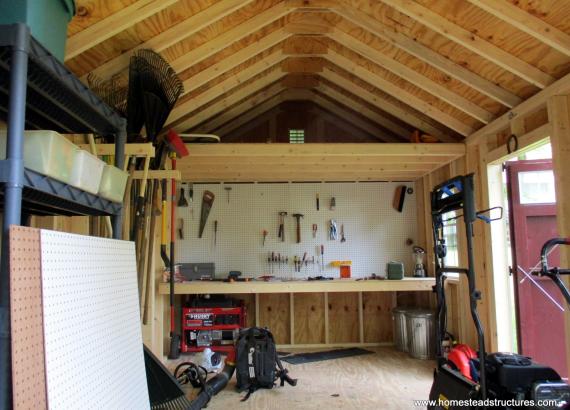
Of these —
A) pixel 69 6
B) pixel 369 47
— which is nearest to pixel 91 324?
pixel 69 6

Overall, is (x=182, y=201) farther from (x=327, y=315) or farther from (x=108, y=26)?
(x=108, y=26)

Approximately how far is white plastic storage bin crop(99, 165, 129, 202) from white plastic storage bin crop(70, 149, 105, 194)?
0.06m

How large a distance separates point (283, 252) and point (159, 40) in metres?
3.18

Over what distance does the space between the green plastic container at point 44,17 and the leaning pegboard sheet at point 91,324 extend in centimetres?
81

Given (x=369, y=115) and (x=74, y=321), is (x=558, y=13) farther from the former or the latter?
(x=74, y=321)

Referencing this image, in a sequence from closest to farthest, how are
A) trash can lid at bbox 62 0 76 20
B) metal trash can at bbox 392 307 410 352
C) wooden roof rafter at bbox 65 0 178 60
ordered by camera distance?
trash can lid at bbox 62 0 76 20
wooden roof rafter at bbox 65 0 178 60
metal trash can at bbox 392 307 410 352

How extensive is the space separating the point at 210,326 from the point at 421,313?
8.01 ft

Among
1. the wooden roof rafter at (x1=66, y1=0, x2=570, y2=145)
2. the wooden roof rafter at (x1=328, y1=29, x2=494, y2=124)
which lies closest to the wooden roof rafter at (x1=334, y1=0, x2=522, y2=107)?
the wooden roof rafter at (x1=66, y1=0, x2=570, y2=145)

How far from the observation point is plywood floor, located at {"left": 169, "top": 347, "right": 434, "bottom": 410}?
10.6 ft

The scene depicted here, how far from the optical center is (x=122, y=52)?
2932 millimetres

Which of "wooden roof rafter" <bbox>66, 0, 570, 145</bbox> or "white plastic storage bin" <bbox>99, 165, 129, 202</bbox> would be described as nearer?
"white plastic storage bin" <bbox>99, 165, 129, 202</bbox>

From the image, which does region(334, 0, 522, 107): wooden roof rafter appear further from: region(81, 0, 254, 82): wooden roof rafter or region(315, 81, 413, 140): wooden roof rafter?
region(315, 81, 413, 140): wooden roof rafter

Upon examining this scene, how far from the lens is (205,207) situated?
213 inches

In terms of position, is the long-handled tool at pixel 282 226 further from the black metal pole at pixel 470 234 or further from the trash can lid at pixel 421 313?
the black metal pole at pixel 470 234
